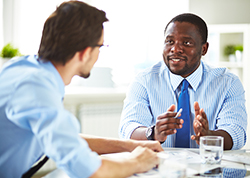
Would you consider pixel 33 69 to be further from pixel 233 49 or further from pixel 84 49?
pixel 233 49

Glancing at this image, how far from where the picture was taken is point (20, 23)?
3061 millimetres

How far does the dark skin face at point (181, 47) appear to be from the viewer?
1877mm

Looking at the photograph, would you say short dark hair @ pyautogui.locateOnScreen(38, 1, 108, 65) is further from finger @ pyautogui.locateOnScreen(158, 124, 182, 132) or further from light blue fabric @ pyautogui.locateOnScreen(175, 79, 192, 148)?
light blue fabric @ pyautogui.locateOnScreen(175, 79, 192, 148)

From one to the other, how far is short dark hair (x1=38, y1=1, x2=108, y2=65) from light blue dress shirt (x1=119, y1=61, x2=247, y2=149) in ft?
2.50

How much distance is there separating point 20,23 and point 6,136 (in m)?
2.18

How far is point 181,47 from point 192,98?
301 millimetres

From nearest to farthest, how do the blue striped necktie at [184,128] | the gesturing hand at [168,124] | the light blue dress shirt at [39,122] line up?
the light blue dress shirt at [39,122] → the gesturing hand at [168,124] → the blue striped necktie at [184,128]

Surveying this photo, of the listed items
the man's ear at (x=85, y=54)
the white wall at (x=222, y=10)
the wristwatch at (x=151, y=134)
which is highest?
the white wall at (x=222, y=10)

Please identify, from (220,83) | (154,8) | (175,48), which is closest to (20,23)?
(154,8)

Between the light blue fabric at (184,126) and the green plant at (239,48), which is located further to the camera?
the green plant at (239,48)

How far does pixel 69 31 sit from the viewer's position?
3.66 feet

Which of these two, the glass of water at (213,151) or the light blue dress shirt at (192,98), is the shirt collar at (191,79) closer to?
the light blue dress shirt at (192,98)

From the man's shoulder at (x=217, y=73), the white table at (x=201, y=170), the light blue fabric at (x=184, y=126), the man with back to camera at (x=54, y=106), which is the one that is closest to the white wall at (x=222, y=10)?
the man's shoulder at (x=217, y=73)

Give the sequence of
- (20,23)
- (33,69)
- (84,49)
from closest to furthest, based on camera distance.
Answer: (33,69)
(84,49)
(20,23)
